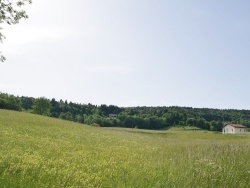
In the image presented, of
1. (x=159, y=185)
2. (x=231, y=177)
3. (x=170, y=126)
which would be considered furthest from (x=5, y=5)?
(x=170, y=126)

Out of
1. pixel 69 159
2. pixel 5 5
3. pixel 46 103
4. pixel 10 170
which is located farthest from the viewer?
pixel 46 103

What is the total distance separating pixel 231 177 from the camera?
427 inches

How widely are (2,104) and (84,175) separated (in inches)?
4104

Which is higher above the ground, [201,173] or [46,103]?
[46,103]

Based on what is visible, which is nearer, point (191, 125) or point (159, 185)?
point (159, 185)

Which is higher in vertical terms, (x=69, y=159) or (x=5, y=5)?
(x=5, y=5)

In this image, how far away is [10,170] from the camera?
1071 cm

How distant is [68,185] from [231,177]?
5.05 m

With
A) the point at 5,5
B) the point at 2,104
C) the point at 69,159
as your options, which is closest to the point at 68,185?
the point at 69,159

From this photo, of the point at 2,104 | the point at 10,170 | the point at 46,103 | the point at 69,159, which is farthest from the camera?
the point at 46,103

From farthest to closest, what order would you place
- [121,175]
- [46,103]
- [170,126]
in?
[170,126] → [46,103] → [121,175]

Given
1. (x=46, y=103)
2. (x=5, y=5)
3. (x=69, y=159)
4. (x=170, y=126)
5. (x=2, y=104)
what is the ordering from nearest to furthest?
(x=5, y=5), (x=69, y=159), (x=2, y=104), (x=46, y=103), (x=170, y=126)

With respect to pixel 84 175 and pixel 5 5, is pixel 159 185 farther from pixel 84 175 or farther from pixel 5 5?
pixel 5 5

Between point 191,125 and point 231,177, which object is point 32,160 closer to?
point 231,177
